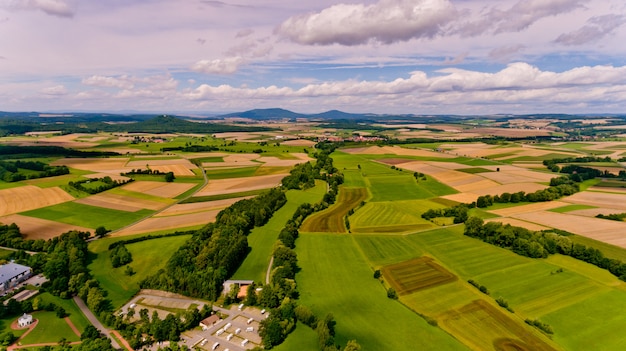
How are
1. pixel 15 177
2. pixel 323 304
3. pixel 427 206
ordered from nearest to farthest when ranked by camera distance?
pixel 323 304 → pixel 427 206 → pixel 15 177

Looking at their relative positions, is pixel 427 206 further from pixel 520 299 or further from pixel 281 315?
pixel 281 315

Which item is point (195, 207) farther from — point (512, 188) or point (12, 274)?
point (512, 188)

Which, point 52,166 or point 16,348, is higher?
point 52,166

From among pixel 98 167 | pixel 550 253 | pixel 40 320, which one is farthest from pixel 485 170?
pixel 98 167

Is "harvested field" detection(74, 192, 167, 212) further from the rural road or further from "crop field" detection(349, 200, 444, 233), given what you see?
"crop field" detection(349, 200, 444, 233)

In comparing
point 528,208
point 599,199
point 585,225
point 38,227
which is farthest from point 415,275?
point 38,227

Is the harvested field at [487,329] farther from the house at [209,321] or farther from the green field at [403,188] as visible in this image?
the green field at [403,188]

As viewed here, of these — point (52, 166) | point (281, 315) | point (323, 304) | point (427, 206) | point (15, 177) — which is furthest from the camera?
point (52, 166)
